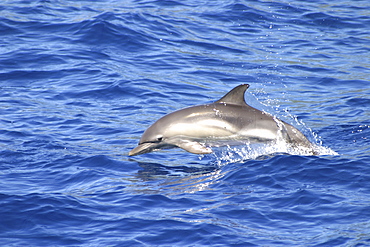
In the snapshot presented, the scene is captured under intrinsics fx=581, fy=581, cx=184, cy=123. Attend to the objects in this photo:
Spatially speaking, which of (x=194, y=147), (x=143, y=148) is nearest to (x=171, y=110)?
(x=143, y=148)

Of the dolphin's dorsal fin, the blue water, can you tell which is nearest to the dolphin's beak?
the blue water

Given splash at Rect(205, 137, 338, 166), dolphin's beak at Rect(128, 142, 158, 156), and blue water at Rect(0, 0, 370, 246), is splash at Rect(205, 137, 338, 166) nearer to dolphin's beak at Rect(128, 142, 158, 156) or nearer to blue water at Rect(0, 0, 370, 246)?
blue water at Rect(0, 0, 370, 246)

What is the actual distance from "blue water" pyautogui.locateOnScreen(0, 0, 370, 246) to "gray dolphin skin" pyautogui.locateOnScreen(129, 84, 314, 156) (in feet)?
1.25

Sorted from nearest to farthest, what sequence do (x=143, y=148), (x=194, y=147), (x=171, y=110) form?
(x=194, y=147) → (x=143, y=148) → (x=171, y=110)

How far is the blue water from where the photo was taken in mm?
7676

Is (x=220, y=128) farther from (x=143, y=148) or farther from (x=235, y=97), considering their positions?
(x=143, y=148)

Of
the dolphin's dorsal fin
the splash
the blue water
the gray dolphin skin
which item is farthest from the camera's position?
the splash

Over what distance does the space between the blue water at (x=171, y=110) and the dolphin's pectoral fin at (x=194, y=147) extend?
0.40 metres

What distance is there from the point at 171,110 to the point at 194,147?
12.5 feet

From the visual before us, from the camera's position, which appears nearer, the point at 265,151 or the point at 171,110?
the point at 265,151

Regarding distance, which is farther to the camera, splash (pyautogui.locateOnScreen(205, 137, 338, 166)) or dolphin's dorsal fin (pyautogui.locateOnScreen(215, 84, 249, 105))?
splash (pyautogui.locateOnScreen(205, 137, 338, 166))

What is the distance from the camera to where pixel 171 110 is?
13500 mm

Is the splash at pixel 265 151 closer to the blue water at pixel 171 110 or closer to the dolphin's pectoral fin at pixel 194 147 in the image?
the blue water at pixel 171 110

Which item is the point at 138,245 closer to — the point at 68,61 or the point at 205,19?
the point at 68,61
